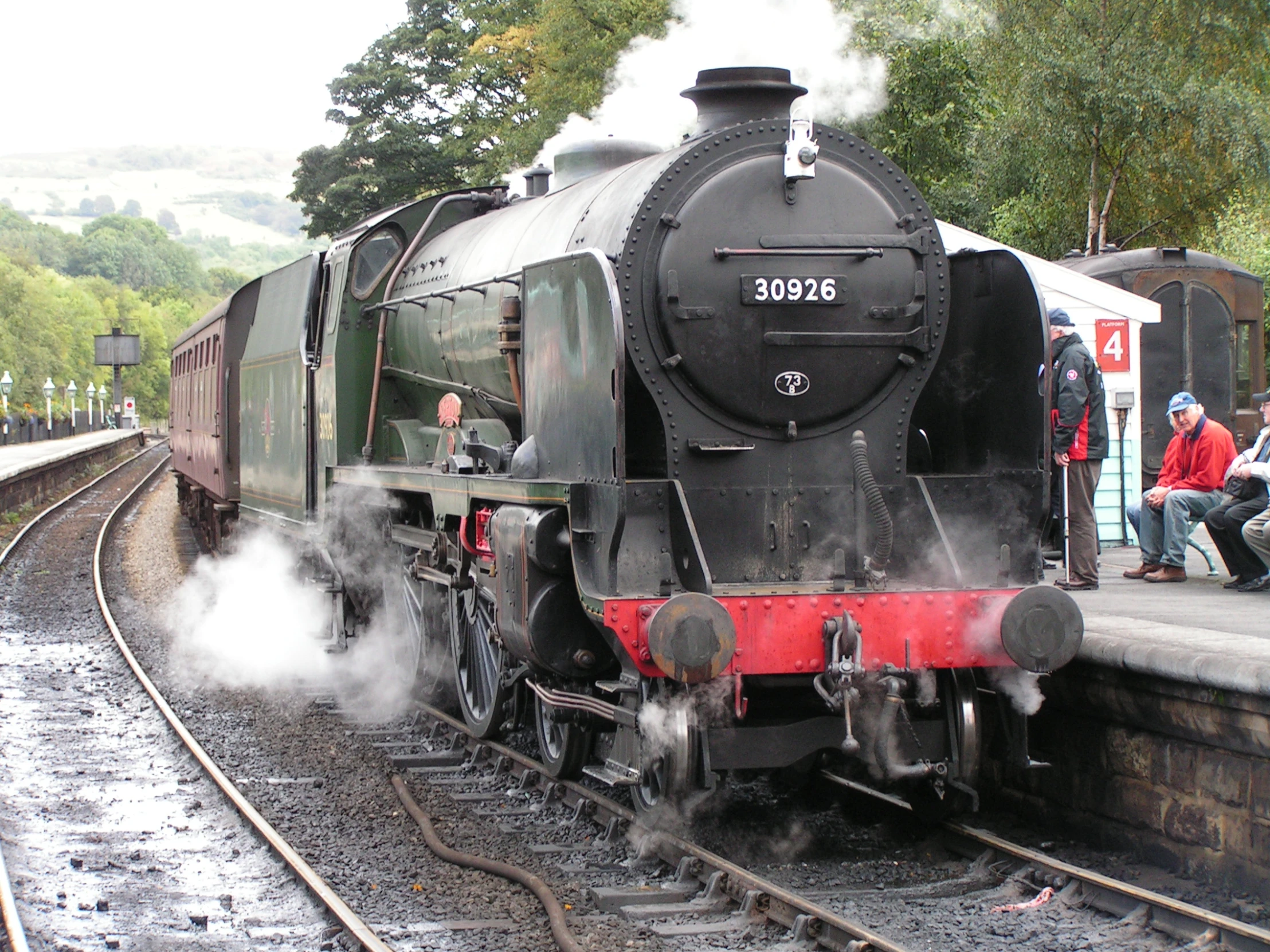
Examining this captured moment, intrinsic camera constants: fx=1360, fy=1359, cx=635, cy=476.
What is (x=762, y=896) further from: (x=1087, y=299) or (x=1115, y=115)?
(x=1115, y=115)

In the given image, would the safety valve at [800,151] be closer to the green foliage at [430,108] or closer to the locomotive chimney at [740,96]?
the locomotive chimney at [740,96]

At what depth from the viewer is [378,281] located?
8.98 m

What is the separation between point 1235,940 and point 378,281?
6591mm

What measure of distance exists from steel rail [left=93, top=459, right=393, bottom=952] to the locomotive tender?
1.17 metres

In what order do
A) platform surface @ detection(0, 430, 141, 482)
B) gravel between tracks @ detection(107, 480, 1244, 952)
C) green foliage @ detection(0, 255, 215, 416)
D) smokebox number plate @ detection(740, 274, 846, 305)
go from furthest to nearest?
green foliage @ detection(0, 255, 215, 416) → platform surface @ detection(0, 430, 141, 482) → smokebox number plate @ detection(740, 274, 846, 305) → gravel between tracks @ detection(107, 480, 1244, 952)

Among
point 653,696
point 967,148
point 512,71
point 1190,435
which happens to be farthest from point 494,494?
point 512,71

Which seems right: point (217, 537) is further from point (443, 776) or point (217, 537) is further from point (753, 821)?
point (753, 821)

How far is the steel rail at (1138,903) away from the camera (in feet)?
13.4

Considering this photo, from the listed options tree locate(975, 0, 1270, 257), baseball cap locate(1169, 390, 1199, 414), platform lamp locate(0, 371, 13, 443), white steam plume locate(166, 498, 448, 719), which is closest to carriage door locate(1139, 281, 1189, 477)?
baseball cap locate(1169, 390, 1199, 414)

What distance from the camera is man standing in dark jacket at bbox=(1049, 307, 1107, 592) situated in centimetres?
775

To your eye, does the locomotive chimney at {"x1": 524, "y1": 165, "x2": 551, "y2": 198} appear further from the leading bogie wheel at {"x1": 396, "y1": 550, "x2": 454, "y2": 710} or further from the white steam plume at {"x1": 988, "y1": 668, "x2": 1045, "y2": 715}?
the white steam plume at {"x1": 988, "y1": 668, "x2": 1045, "y2": 715}

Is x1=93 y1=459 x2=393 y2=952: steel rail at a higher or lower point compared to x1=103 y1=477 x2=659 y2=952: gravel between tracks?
higher

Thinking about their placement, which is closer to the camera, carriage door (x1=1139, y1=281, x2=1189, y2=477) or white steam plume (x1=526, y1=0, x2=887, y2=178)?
white steam plume (x1=526, y1=0, x2=887, y2=178)

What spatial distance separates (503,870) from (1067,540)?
4.45 metres
